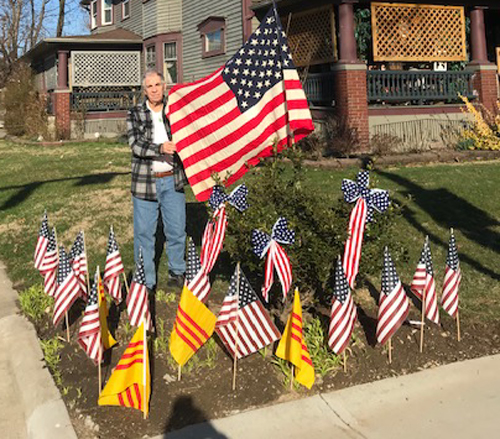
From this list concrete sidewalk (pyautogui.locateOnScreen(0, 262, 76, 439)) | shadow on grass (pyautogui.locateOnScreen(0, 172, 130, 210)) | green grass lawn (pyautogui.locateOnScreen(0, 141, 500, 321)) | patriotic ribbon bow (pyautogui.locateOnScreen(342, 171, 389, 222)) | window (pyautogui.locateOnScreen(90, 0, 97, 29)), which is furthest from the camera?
window (pyautogui.locateOnScreen(90, 0, 97, 29))

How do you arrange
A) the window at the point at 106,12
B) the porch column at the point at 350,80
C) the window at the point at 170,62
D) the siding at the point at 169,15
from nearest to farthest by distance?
the porch column at the point at 350,80, the siding at the point at 169,15, the window at the point at 170,62, the window at the point at 106,12

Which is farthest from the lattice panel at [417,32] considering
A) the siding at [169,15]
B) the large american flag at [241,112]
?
the large american flag at [241,112]

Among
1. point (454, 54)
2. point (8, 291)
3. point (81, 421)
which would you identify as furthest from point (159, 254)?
point (454, 54)

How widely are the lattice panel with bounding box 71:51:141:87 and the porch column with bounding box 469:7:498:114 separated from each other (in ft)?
48.7

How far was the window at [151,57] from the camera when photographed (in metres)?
25.1

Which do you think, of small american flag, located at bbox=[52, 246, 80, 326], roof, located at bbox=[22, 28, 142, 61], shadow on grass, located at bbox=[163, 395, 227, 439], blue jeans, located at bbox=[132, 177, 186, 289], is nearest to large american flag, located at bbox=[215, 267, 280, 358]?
shadow on grass, located at bbox=[163, 395, 227, 439]

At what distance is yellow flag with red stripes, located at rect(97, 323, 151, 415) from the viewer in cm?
366

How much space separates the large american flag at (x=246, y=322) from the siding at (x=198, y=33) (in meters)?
16.9

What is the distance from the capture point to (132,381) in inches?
145

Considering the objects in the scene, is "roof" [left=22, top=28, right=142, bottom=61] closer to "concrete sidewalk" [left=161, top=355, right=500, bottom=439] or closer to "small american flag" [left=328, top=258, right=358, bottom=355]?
"small american flag" [left=328, top=258, right=358, bottom=355]

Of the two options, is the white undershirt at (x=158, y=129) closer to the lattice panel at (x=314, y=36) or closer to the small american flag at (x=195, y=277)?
the small american flag at (x=195, y=277)

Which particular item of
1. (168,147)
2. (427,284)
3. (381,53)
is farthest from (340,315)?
(381,53)

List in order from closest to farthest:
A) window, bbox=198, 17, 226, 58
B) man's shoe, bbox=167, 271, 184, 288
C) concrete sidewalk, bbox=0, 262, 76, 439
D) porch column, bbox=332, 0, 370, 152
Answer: concrete sidewalk, bbox=0, 262, 76, 439 < man's shoe, bbox=167, 271, 184, 288 < porch column, bbox=332, 0, 370, 152 < window, bbox=198, 17, 226, 58

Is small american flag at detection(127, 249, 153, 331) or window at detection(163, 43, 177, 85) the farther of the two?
window at detection(163, 43, 177, 85)
